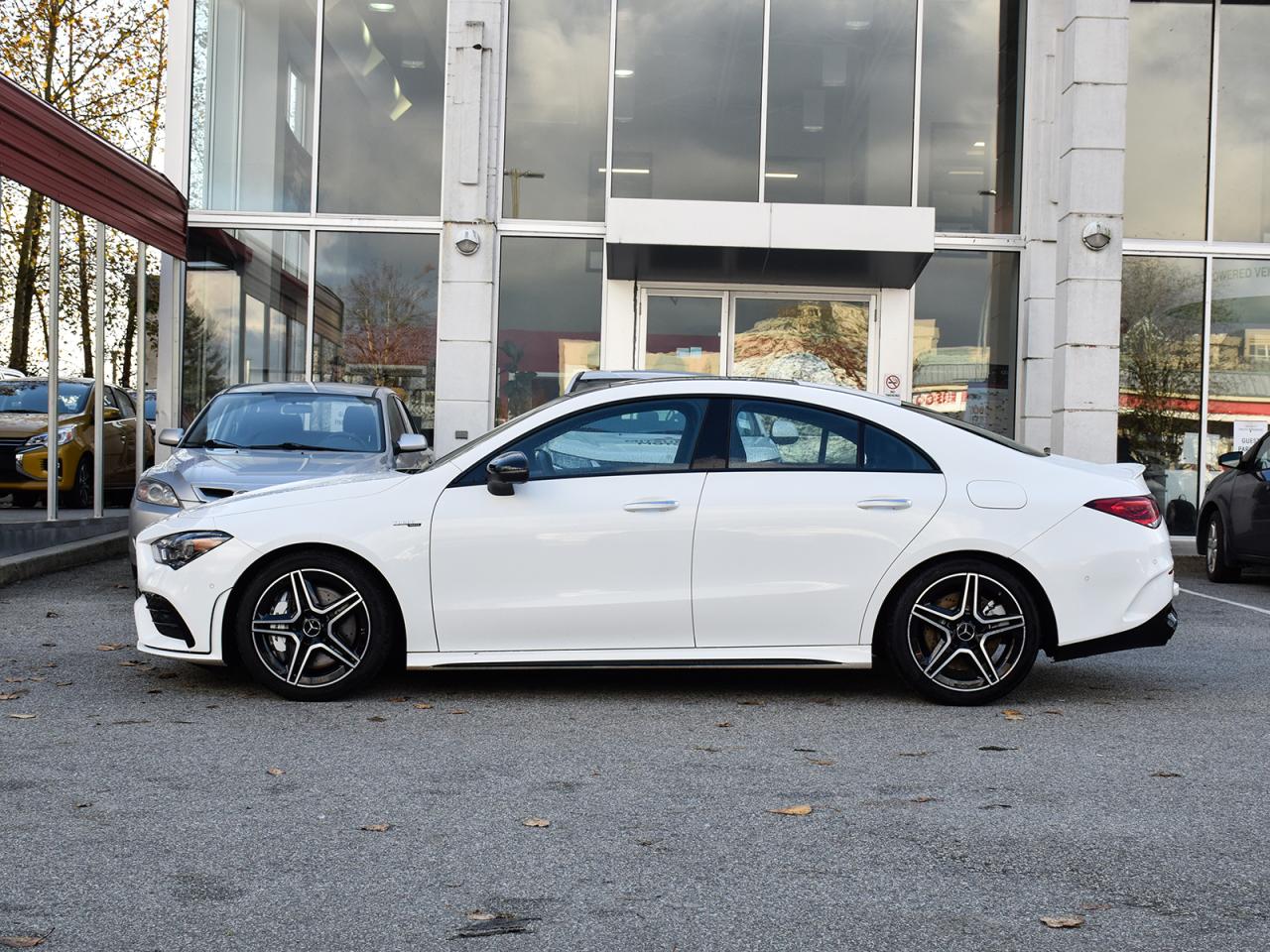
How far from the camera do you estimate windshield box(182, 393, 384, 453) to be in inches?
410

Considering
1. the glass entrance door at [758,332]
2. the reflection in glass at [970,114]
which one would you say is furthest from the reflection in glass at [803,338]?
the reflection in glass at [970,114]

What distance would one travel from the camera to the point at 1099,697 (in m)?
6.70

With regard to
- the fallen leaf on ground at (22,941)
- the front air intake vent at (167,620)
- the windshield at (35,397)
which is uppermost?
the windshield at (35,397)

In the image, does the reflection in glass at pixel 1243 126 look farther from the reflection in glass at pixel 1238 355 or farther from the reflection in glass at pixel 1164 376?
the reflection in glass at pixel 1164 376

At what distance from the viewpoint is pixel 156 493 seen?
9.41m

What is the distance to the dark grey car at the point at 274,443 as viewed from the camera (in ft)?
30.5

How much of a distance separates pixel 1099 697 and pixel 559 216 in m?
10.9

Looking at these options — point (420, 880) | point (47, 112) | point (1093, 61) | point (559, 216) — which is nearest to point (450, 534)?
point (420, 880)

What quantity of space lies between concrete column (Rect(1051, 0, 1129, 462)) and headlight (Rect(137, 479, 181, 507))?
9.82 metres

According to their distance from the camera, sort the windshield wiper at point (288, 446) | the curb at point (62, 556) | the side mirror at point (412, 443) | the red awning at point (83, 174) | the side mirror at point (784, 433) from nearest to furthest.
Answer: the side mirror at point (784, 433) → the side mirror at point (412, 443) → the windshield wiper at point (288, 446) → the red awning at point (83, 174) → the curb at point (62, 556)

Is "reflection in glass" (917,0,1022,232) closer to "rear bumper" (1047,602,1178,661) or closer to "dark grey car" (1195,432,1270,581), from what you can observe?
"dark grey car" (1195,432,1270,581)

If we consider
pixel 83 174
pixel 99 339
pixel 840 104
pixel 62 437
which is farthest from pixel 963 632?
pixel 62 437

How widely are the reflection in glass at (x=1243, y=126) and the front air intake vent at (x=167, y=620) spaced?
14.2m

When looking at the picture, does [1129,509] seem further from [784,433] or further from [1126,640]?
[784,433]
